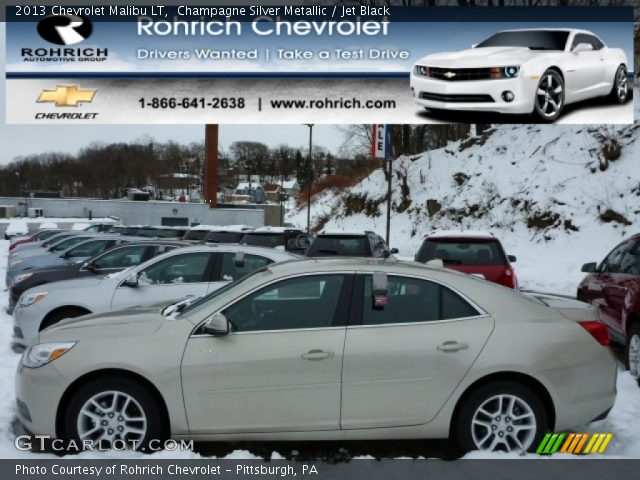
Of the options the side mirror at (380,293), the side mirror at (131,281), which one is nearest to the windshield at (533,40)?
the side mirror at (131,281)

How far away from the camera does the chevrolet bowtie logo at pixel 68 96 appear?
10922mm

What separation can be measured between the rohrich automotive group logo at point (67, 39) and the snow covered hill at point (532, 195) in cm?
1293

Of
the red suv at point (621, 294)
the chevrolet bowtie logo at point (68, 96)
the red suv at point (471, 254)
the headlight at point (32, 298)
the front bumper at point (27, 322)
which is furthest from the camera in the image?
the chevrolet bowtie logo at point (68, 96)

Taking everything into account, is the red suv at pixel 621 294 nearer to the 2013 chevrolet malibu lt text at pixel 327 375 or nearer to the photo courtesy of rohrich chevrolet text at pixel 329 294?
the photo courtesy of rohrich chevrolet text at pixel 329 294

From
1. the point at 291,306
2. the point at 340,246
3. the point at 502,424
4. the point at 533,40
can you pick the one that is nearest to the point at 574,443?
the point at 502,424

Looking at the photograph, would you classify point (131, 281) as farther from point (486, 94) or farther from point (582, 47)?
point (582, 47)

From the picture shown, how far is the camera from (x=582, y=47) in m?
10.6

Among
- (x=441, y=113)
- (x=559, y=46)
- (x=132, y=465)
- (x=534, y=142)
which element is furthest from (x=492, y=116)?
(x=534, y=142)

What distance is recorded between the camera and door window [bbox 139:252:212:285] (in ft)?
25.1

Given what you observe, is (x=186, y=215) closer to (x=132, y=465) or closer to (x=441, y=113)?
(x=441, y=113)

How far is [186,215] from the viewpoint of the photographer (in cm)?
5291

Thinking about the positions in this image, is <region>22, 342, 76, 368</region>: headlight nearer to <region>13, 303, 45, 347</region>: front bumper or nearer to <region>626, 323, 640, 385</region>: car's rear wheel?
<region>13, 303, 45, 347</region>: front bumper

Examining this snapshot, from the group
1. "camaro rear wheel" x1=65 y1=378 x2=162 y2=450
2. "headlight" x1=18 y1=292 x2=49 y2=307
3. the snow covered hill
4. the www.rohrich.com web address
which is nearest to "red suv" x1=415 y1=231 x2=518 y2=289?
the www.rohrich.com web address

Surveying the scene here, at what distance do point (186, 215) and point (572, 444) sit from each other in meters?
50.3
